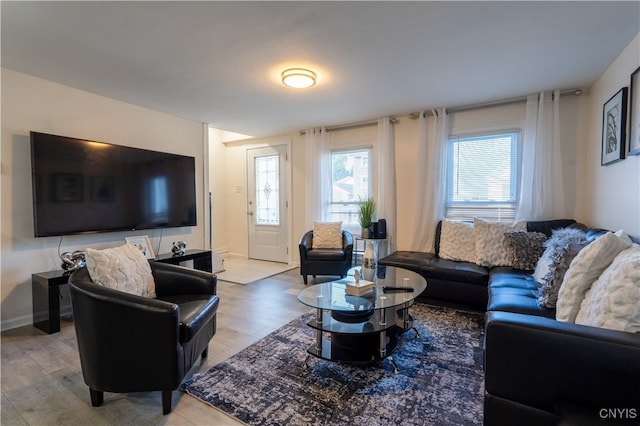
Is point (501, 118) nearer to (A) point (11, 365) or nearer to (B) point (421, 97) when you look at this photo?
(B) point (421, 97)

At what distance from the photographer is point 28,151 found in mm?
2900

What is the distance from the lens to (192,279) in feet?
7.57

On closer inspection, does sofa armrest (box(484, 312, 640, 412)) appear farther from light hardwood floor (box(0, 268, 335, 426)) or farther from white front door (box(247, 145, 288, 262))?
white front door (box(247, 145, 288, 262))

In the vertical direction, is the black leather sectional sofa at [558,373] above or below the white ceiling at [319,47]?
below

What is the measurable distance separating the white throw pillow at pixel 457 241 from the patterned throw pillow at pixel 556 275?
1.34m

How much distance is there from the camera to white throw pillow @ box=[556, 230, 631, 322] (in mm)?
1554

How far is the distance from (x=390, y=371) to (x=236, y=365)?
42.2 inches

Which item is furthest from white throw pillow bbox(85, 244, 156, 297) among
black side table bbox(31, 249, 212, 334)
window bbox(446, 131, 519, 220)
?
window bbox(446, 131, 519, 220)

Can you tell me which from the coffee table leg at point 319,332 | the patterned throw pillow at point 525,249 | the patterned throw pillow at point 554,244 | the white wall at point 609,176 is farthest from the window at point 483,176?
the coffee table leg at point 319,332

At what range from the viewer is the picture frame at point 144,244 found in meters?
3.63

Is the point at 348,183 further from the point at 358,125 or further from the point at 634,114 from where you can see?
the point at 634,114

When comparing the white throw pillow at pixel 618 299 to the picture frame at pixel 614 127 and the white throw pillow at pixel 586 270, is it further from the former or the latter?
the picture frame at pixel 614 127

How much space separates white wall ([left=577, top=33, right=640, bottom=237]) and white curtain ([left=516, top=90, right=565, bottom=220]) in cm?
25

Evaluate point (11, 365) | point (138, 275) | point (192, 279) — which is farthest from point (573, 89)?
point (11, 365)
